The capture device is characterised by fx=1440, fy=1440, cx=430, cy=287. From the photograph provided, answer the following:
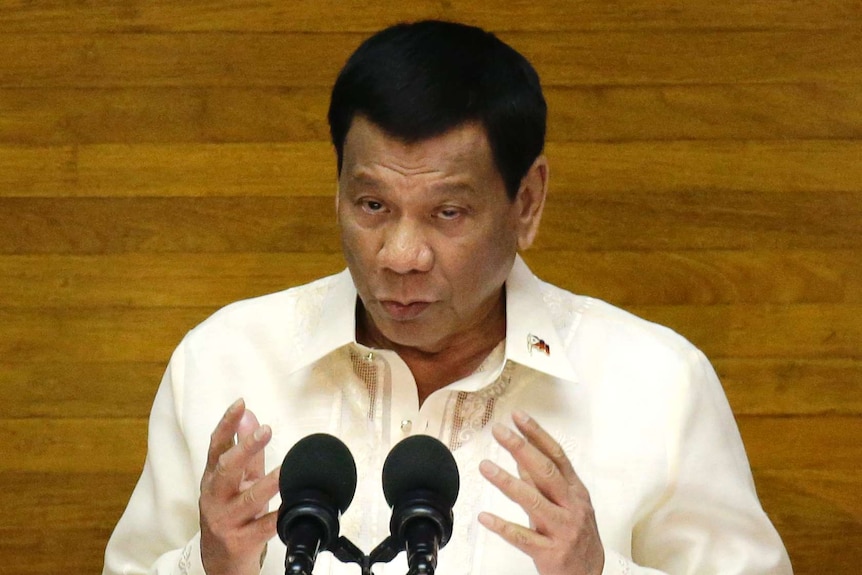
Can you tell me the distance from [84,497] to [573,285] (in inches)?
41.5

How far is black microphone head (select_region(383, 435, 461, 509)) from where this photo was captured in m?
1.48

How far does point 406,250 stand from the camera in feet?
6.34

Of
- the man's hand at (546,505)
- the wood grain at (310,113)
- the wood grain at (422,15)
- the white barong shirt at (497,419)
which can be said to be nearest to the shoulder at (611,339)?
the white barong shirt at (497,419)

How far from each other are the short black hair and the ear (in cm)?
3

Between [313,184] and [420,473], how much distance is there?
141cm

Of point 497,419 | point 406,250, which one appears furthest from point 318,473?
point 497,419

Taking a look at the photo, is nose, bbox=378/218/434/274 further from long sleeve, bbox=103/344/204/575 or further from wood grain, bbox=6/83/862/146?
wood grain, bbox=6/83/862/146

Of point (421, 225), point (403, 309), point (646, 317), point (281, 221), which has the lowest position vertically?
point (646, 317)

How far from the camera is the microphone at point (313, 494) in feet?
4.66

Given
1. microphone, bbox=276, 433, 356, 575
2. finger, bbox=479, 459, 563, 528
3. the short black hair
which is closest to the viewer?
microphone, bbox=276, 433, 356, 575

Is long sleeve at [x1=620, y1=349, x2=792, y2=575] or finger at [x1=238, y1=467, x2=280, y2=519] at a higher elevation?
finger at [x1=238, y1=467, x2=280, y2=519]

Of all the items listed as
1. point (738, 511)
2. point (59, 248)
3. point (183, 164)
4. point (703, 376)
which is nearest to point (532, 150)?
point (703, 376)

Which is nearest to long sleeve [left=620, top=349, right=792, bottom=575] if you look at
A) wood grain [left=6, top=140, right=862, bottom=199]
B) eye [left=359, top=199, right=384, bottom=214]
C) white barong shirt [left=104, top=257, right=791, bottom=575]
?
white barong shirt [left=104, top=257, right=791, bottom=575]

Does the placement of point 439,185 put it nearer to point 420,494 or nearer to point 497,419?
point 497,419
